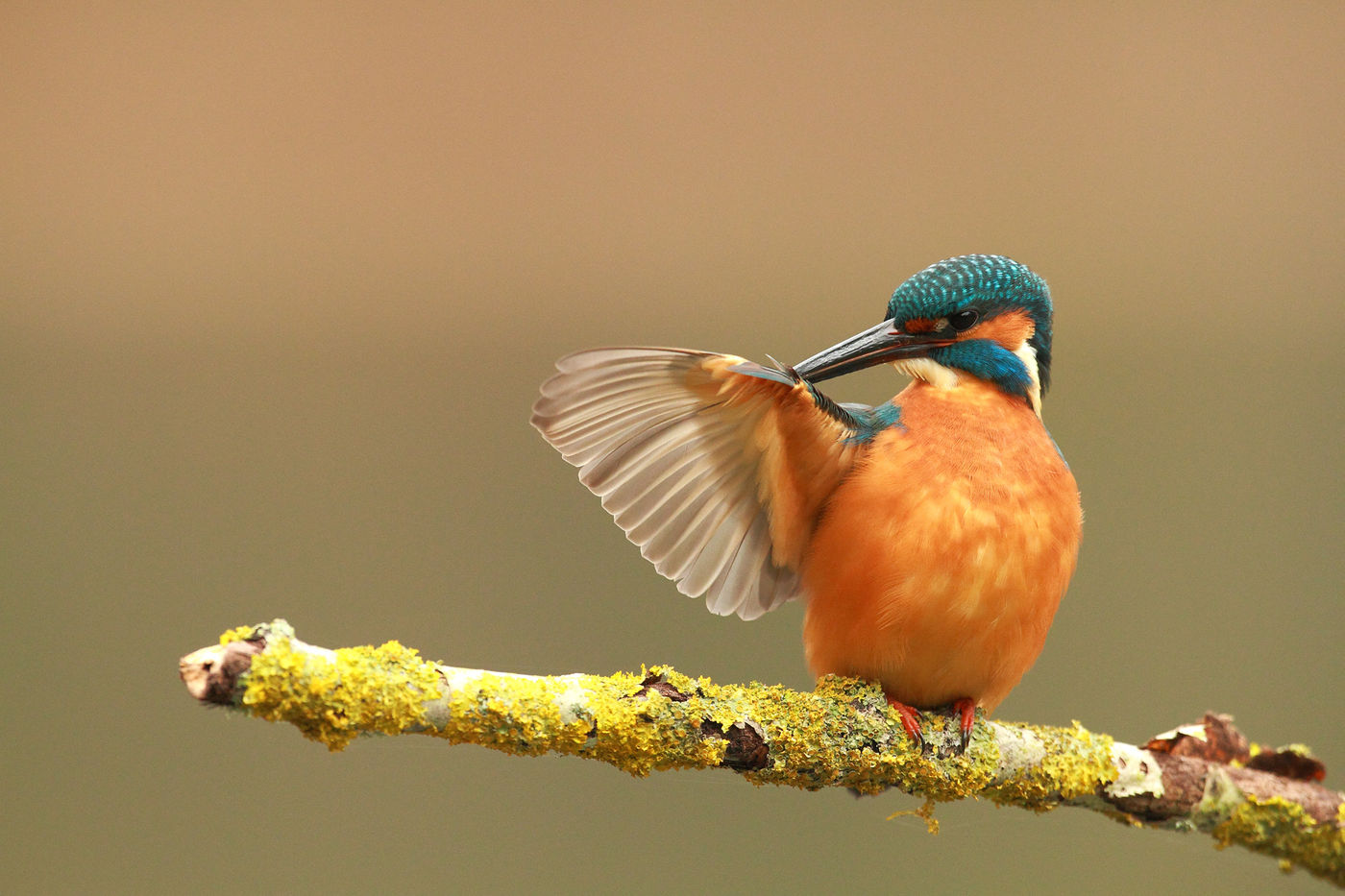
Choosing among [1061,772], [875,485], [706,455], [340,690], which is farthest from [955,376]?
[340,690]

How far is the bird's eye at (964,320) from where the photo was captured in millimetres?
1449

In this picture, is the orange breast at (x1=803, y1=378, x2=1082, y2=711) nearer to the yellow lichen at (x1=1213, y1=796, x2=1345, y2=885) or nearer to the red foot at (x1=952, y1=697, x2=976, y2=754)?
the red foot at (x1=952, y1=697, x2=976, y2=754)

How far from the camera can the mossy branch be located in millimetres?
937

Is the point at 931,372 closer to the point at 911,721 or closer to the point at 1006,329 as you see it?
the point at 1006,329

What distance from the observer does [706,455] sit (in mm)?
1321

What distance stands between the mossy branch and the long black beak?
398 millimetres

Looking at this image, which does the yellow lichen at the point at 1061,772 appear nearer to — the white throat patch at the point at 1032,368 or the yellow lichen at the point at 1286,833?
the yellow lichen at the point at 1286,833

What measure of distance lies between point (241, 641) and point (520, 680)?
0.89 feet

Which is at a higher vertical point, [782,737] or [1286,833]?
[782,737]

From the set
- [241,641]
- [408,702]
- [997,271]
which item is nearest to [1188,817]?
[997,271]

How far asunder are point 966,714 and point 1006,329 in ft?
1.68

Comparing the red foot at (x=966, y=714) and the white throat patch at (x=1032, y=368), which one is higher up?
the white throat patch at (x=1032, y=368)

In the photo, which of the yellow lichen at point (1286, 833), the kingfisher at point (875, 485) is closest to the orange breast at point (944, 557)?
the kingfisher at point (875, 485)

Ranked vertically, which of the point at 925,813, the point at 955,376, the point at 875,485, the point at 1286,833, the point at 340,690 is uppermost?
the point at 955,376
